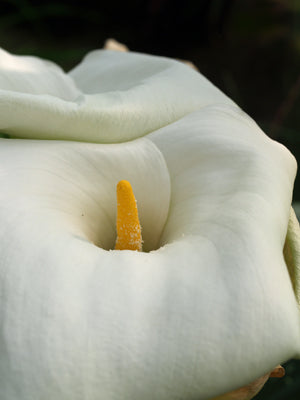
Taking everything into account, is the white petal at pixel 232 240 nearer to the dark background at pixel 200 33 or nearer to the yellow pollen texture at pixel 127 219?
the yellow pollen texture at pixel 127 219

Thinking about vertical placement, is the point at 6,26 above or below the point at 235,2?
below

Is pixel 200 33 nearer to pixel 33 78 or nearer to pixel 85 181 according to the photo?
pixel 33 78

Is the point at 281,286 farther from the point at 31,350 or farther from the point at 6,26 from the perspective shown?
the point at 6,26

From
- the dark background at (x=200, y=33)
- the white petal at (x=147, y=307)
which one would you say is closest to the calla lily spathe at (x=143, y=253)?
the white petal at (x=147, y=307)

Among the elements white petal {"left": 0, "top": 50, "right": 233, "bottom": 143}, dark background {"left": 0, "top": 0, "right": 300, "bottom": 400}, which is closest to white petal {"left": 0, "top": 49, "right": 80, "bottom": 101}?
white petal {"left": 0, "top": 50, "right": 233, "bottom": 143}

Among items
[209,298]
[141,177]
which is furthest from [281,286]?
[141,177]

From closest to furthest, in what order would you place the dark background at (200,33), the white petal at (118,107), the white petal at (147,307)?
the white petal at (147,307) < the white petal at (118,107) < the dark background at (200,33)
